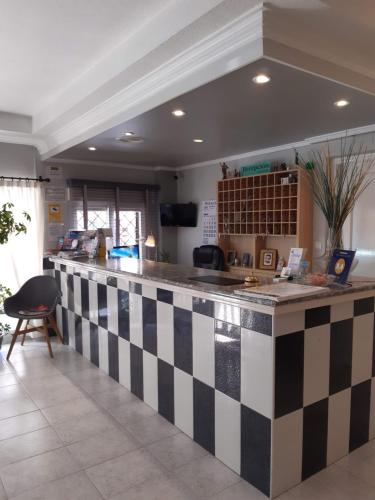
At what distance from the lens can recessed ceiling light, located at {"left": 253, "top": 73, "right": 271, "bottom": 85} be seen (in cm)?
236

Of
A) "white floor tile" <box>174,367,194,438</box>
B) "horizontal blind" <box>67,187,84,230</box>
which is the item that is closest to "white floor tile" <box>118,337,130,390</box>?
"white floor tile" <box>174,367,194,438</box>

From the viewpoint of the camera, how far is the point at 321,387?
6.59 feet

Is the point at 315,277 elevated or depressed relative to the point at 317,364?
elevated

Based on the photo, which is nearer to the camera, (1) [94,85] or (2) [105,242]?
(1) [94,85]

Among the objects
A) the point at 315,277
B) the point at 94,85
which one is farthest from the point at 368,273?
the point at 94,85

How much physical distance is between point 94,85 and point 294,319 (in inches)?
102

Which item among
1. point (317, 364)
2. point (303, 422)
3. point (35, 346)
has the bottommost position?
point (35, 346)

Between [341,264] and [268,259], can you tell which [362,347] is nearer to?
[341,264]

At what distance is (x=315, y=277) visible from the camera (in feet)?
7.21

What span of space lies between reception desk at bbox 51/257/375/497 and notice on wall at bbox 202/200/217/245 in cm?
306

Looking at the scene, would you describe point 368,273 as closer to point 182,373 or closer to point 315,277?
point 315,277

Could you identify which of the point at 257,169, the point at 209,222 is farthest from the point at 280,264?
the point at 209,222

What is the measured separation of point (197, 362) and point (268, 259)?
3031mm

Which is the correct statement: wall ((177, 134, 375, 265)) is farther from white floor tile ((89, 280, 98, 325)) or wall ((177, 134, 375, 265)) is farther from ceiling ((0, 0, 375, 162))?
white floor tile ((89, 280, 98, 325))
